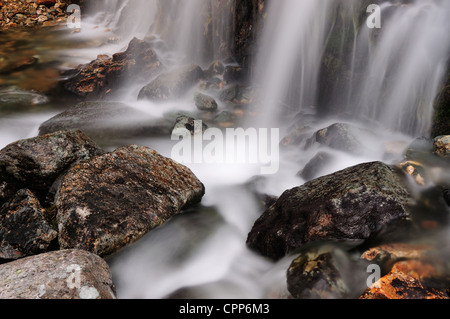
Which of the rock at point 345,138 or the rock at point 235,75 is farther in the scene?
the rock at point 235,75

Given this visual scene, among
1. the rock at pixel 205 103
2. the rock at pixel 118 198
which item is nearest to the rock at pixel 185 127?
the rock at pixel 205 103

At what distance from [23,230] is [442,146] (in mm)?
6768

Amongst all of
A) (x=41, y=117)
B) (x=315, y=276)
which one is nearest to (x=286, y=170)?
(x=315, y=276)

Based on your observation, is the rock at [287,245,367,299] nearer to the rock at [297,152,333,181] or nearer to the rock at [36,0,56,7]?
the rock at [297,152,333,181]

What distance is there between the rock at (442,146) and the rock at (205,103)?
19.2ft

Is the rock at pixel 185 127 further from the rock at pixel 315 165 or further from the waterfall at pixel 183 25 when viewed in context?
the waterfall at pixel 183 25

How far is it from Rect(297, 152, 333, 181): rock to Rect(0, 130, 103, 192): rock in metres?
4.42

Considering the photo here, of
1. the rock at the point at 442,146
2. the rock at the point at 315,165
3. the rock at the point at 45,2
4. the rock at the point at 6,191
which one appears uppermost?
the rock at the point at 45,2

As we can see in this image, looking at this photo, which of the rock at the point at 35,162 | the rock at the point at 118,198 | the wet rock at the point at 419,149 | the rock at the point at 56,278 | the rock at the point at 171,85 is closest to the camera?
the rock at the point at 56,278

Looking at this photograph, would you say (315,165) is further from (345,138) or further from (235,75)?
(235,75)

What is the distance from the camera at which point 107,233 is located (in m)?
3.78

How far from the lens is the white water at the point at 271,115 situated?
152 inches

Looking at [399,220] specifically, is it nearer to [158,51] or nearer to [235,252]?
[235,252]

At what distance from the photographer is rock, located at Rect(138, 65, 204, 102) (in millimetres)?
9734
